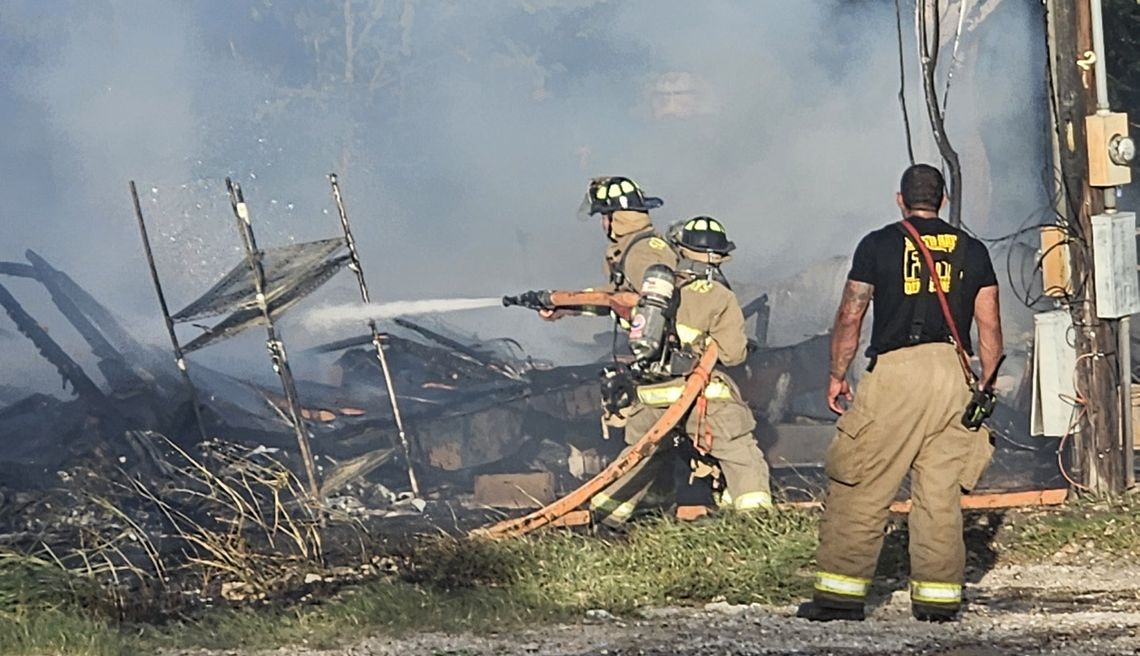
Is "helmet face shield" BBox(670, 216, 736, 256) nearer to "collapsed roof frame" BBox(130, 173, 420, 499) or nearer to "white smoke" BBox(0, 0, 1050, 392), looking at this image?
"collapsed roof frame" BBox(130, 173, 420, 499)

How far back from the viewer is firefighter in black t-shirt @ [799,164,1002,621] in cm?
604

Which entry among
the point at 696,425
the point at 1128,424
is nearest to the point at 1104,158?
the point at 1128,424

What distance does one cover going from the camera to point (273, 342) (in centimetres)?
931

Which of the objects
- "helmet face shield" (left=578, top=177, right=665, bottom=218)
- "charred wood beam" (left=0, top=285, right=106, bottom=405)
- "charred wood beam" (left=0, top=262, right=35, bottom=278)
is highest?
"helmet face shield" (left=578, top=177, right=665, bottom=218)

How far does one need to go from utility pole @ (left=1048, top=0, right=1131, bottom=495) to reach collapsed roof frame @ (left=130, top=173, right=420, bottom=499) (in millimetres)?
3467

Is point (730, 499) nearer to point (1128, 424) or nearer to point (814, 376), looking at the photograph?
point (1128, 424)

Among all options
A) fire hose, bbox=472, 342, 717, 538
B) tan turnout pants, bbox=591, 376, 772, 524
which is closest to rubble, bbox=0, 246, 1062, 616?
tan turnout pants, bbox=591, 376, 772, 524

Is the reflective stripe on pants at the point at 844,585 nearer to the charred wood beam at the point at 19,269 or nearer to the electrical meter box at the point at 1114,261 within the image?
the electrical meter box at the point at 1114,261

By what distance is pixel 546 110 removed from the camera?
11219 mm

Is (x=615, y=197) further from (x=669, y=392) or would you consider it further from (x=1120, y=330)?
(x=1120, y=330)

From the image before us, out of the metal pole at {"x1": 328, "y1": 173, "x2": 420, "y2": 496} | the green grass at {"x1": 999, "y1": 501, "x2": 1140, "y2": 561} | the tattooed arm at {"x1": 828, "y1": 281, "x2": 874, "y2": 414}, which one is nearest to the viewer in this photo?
the tattooed arm at {"x1": 828, "y1": 281, "x2": 874, "y2": 414}

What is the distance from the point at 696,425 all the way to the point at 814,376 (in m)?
2.46

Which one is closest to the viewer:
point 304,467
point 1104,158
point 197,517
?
point 1104,158

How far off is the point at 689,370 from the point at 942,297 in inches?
80.1
